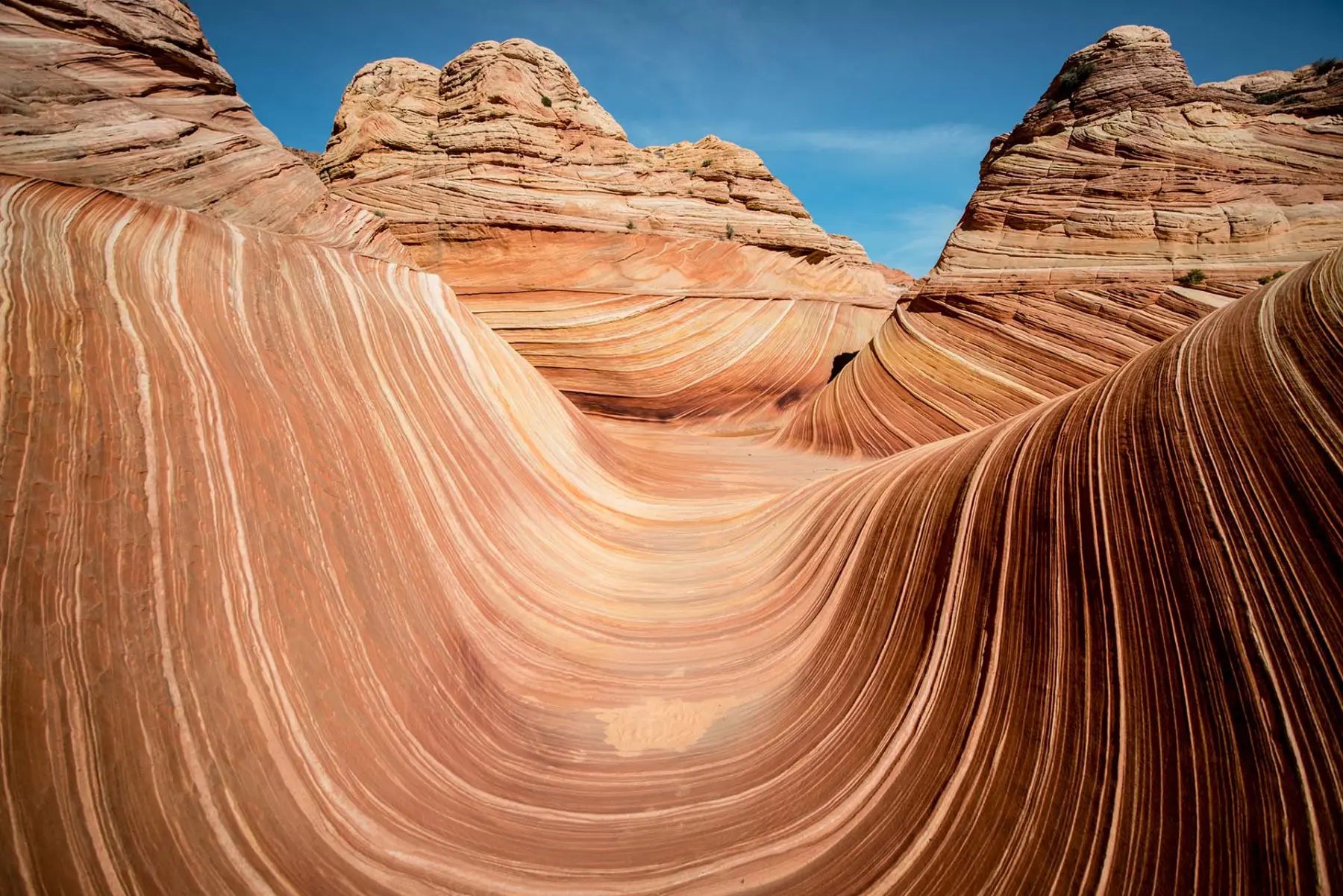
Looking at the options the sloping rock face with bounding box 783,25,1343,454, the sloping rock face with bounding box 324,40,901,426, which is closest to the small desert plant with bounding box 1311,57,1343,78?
the sloping rock face with bounding box 783,25,1343,454

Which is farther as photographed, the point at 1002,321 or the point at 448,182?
the point at 448,182

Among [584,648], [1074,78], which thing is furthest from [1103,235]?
[584,648]

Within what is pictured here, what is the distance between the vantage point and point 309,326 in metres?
2.62

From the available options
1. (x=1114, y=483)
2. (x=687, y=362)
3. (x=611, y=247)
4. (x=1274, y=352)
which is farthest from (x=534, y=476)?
(x=611, y=247)

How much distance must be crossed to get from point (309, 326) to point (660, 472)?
3.09 metres

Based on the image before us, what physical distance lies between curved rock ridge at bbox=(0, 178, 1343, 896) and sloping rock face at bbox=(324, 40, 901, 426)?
4.90 metres

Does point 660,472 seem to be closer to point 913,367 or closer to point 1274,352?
point 913,367

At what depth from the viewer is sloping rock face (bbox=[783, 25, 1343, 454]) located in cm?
545

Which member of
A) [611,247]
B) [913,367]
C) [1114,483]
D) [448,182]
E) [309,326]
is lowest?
[1114,483]

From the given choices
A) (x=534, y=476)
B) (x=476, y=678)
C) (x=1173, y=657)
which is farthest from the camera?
(x=534, y=476)

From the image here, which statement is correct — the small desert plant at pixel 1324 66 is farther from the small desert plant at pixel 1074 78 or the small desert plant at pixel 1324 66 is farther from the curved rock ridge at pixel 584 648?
the curved rock ridge at pixel 584 648

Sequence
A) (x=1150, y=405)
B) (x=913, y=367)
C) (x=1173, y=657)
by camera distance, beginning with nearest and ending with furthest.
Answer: (x=1173, y=657), (x=1150, y=405), (x=913, y=367)

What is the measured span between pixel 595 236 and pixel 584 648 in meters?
6.62

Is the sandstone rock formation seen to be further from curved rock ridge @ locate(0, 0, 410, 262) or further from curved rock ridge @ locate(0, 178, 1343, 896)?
curved rock ridge @ locate(0, 0, 410, 262)
